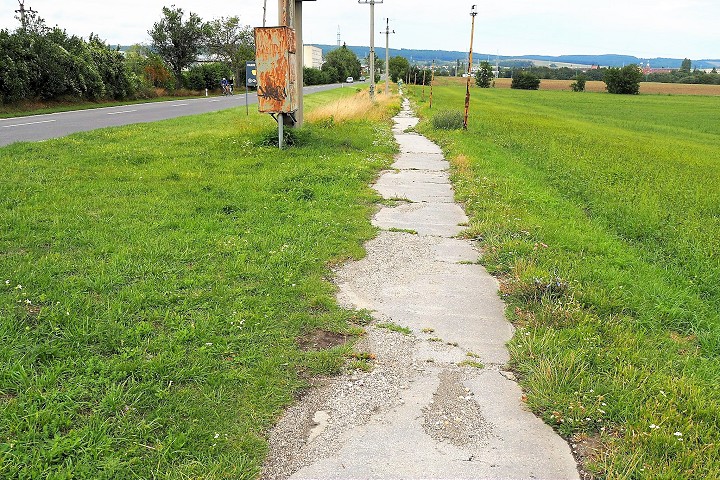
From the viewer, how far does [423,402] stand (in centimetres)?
373

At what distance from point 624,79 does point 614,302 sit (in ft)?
295

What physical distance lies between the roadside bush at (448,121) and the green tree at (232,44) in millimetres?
43932

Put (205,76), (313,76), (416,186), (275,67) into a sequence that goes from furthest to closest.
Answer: (313,76) → (205,76) → (275,67) → (416,186)

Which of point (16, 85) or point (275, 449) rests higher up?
point (16, 85)

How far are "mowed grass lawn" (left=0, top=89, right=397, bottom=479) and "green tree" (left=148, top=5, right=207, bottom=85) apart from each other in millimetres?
48120

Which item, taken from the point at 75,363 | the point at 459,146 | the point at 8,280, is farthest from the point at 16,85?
the point at 75,363

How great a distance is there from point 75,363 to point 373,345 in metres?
2.07

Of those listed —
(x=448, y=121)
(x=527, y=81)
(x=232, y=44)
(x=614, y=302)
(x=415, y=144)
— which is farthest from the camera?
(x=527, y=81)

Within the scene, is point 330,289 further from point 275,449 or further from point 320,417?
point 275,449

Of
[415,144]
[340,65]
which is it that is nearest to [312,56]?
[340,65]

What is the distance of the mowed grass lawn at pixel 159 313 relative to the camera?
312 cm

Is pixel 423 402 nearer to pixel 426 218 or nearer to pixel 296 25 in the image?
pixel 426 218

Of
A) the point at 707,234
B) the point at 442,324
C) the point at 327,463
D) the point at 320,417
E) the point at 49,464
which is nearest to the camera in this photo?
the point at 49,464

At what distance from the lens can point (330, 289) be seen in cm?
550
